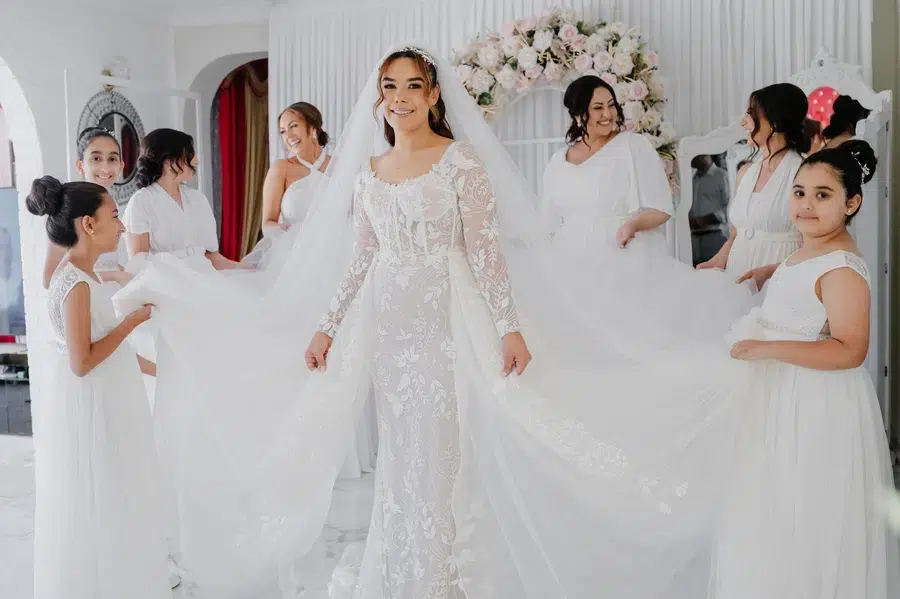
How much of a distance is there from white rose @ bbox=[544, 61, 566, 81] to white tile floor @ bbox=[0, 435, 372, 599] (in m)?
2.89

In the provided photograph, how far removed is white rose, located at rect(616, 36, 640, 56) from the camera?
17.9 feet

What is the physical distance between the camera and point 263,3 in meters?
7.16

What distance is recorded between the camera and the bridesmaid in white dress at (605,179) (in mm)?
4039

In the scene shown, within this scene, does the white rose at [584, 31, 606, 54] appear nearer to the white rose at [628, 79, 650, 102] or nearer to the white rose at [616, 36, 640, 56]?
the white rose at [616, 36, 640, 56]

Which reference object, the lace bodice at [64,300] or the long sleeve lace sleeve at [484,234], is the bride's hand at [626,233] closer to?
the long sleeve lace sleeve at [484,234]

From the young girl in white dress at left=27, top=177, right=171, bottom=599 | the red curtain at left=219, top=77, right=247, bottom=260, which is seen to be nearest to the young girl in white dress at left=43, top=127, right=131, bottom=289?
the young girl in white dress at left=27, top=177, right=171, bottom=599

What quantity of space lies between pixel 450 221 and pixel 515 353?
44 cm

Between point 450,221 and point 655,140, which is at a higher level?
point 655,140

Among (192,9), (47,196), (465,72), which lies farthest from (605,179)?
(192,9)

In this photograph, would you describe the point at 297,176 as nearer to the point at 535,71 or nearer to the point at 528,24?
the point at 535,71

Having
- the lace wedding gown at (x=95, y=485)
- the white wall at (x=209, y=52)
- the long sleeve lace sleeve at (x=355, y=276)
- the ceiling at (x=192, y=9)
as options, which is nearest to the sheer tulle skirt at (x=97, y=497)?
the lace wedding gown at (x=95, y=485)

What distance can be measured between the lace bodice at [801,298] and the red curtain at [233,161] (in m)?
7.30

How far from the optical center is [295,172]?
4.89m

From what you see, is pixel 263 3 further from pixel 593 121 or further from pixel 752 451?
pixel 752 451
